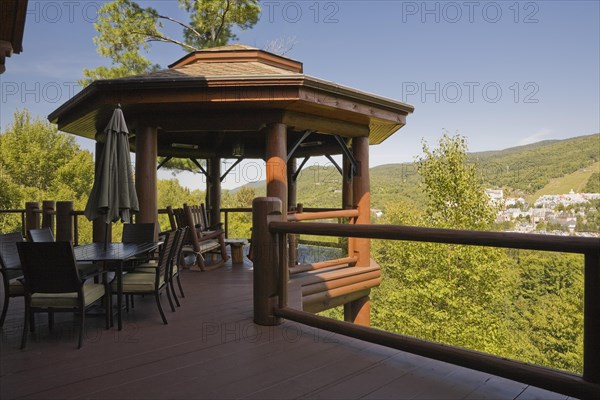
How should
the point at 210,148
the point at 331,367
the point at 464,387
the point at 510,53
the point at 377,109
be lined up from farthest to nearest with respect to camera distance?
1. the point at 510,53
2. the point at 210,148
3. the point at 377,109
4. the point at 331,367
5. the point at 464,387

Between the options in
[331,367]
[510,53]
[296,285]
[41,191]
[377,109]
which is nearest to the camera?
[331,367]

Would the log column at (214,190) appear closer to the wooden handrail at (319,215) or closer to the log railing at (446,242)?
the wooden handrail at (319,215)

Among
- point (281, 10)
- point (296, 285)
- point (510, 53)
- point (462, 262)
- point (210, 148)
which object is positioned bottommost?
point (462, 262)

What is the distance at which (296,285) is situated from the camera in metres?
5.41

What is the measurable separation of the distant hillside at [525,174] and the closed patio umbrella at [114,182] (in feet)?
Result: 81.6

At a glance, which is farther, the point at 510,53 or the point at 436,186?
the point at 510,53

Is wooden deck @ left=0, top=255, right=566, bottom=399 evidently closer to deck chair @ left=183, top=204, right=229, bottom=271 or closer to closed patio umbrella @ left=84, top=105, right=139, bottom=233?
closed patio umbrella @ left=84, top=105, right=139, bottom=233

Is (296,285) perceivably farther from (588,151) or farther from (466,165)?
(588,151)

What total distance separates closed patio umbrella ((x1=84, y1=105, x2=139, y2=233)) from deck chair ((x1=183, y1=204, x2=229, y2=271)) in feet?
6.32

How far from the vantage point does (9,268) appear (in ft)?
10.9

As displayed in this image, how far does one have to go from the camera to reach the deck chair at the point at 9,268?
3.38 m

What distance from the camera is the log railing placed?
2.00 meters

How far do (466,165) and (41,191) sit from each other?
1142 inches

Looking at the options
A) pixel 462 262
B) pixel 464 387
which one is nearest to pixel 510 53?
pixel 462 262
